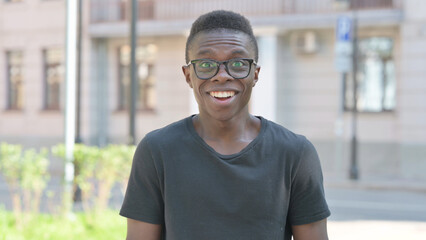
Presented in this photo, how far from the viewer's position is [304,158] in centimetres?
197

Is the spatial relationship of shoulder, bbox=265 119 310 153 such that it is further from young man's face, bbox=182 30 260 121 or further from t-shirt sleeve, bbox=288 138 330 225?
young man's face, bbox=182 30 260 121

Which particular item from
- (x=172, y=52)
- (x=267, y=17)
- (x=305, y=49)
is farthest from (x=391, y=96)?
(x=172, y=52)

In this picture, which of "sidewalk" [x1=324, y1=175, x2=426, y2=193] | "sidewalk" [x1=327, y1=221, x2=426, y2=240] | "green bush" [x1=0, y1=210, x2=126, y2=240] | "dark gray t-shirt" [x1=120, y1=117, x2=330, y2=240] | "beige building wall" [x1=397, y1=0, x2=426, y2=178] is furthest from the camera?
"beige building wall" [x1=397, y1=0, x2=426, y2=178]

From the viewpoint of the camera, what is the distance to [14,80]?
21.5 metres

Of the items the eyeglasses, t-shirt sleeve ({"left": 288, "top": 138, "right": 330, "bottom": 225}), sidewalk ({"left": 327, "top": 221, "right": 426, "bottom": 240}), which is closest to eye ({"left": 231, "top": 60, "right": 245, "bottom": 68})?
the eyeglasses

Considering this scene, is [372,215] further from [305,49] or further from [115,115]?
[115,115]

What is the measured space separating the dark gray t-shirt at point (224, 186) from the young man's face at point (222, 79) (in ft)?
0.36

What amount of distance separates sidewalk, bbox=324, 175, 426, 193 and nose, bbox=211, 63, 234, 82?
1333cm

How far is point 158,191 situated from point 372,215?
30.3 ft

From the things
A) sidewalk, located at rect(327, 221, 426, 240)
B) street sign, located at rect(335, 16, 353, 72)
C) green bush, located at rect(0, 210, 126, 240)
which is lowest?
sidewalk, located at rect(327, 221, 426, 240)

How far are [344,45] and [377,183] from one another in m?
3.52

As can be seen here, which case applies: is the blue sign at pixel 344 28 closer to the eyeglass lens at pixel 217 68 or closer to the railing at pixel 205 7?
the railing at pixel 205 7

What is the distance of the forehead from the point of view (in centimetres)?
197

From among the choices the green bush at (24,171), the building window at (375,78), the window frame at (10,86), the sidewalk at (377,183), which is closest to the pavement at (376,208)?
the sidewalk at (377,183)
